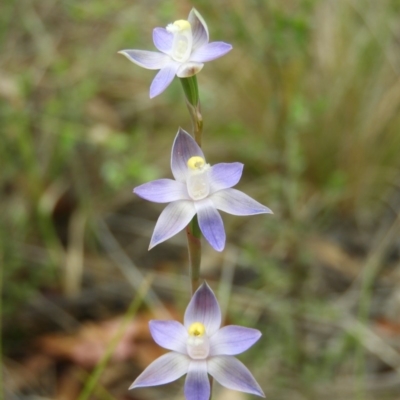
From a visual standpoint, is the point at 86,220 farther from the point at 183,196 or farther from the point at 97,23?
the point at 183,196

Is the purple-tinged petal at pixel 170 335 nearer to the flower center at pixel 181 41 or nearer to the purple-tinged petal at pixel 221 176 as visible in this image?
the purple-tinged petal at pixel 221 176

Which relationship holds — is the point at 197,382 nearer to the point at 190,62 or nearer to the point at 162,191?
the point at 162,191

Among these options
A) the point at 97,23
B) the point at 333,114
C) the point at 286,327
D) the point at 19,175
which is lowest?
the point at 286,327

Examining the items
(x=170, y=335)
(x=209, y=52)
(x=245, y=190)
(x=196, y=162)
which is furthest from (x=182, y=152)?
(x=245, y=190)

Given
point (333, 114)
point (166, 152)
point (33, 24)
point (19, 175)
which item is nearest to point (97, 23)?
point (33, 24)

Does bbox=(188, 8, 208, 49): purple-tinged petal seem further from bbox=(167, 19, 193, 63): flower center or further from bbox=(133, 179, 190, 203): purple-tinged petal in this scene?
bbox=(133, 179, 190, 203): purple-tinged petal
